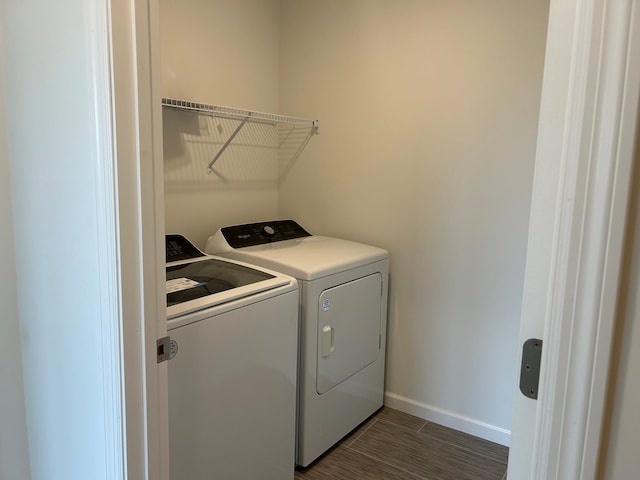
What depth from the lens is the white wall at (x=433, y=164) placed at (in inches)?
85.0

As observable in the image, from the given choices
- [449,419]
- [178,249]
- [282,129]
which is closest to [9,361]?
[178,249]

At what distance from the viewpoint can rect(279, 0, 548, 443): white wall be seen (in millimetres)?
2160

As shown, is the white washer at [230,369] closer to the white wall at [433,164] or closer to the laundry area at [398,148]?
the laundry area at [398,148]

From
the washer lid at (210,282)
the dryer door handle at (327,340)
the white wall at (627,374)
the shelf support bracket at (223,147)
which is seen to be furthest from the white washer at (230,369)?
the white wall at (627,374)

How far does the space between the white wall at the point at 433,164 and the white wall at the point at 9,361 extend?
166 cm

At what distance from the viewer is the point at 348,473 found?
83.5 inches

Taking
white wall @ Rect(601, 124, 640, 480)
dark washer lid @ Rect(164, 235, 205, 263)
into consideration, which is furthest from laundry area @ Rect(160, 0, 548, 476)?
white wall @ Rect(601, 124, 640, 480)

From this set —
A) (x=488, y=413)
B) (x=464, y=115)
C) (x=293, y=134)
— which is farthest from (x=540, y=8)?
(x=488, y=413)

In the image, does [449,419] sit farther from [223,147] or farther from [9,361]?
[9,361]

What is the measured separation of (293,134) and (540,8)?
1413 mm

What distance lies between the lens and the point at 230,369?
159cm

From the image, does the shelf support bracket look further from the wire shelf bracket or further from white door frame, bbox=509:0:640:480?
white door frame, bbox=509:0:640:480

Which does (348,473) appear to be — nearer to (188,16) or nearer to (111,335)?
(111,335)

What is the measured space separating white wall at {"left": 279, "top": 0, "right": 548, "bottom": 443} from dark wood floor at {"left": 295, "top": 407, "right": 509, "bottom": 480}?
0.34 feet
